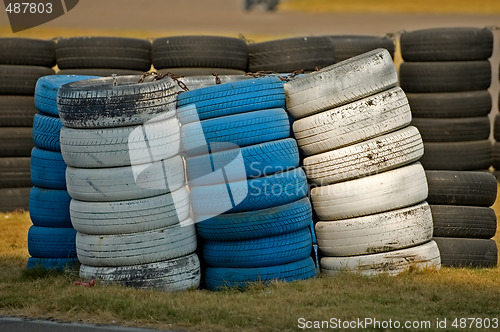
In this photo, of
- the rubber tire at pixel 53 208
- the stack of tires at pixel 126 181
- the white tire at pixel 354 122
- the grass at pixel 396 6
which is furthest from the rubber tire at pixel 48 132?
A: the grass at pixel 396 6

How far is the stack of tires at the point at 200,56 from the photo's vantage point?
1080cm

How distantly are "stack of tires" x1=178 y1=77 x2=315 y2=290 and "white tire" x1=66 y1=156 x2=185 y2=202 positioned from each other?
255 mm

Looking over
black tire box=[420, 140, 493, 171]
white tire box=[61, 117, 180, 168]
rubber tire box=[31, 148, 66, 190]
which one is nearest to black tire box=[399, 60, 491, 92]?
black tire box=[420, 140, 493, 171]

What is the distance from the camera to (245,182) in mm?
6523

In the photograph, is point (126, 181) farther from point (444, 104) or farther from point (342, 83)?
point (444, 104)

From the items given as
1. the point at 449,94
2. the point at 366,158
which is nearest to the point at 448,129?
the point at 449,94

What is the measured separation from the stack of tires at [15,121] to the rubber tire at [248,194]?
5019mm

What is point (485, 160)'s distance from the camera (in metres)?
11.6

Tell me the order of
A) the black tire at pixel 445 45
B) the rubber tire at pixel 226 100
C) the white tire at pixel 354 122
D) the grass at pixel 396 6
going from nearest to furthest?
the rubber tire at pixel 226 100 < the white tire at pixel 354 122 < the black tire at pixel 445 45 < the grass at pixel 396 6

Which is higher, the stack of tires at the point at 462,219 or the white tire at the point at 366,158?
the white tire at the point at 366,158

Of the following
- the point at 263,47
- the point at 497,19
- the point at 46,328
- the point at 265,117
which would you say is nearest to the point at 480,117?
the point at 263,47

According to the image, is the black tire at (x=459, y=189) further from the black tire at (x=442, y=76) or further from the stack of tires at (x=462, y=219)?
the black tire at (x=442, y=76)

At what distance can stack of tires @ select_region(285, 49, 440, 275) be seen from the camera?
22.5 ft

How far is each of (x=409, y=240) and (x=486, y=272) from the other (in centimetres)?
90
